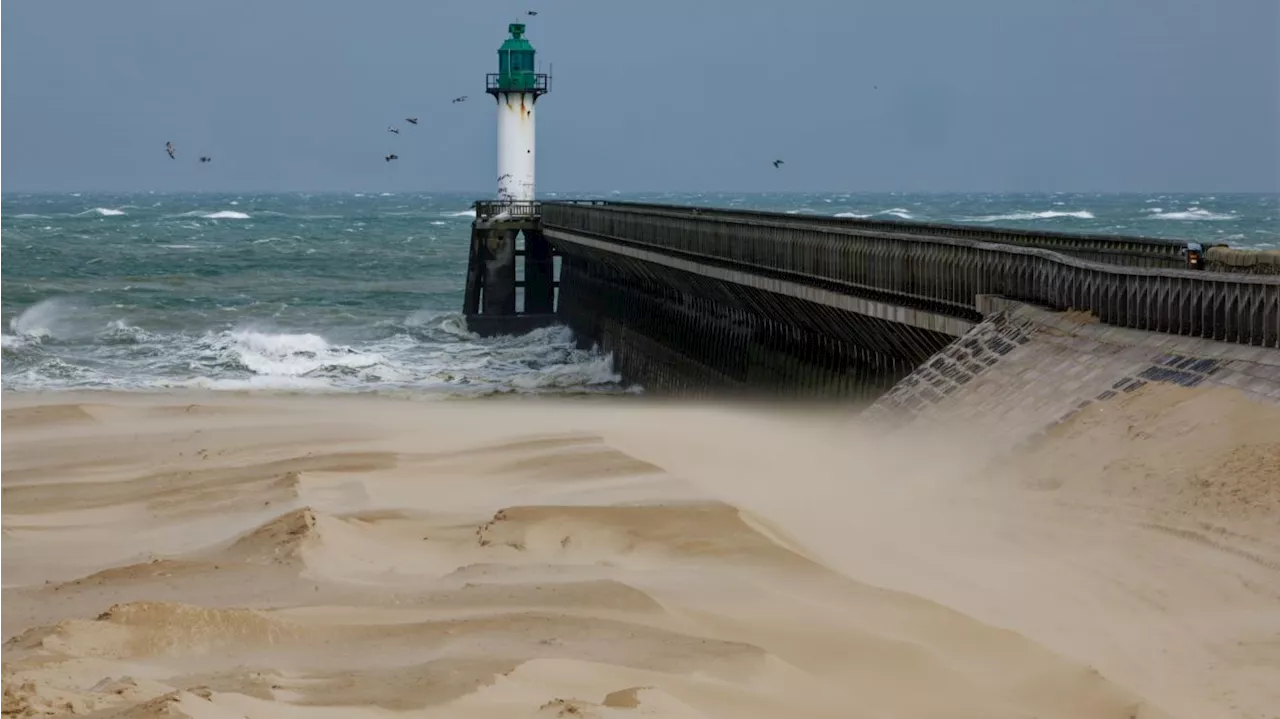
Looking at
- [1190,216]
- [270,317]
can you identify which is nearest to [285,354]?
[270,317]

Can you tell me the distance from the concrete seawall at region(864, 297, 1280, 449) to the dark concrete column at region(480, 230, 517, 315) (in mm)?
27914

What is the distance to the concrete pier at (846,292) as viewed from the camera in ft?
56.8

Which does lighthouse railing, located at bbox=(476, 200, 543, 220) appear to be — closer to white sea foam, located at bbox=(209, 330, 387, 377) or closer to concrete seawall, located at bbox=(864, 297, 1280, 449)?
white sea foam, located at bbox=(209, 330, 387, 377)

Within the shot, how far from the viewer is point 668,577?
481 inches

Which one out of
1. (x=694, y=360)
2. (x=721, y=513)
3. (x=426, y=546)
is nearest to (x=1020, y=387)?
(x=721, y=513)

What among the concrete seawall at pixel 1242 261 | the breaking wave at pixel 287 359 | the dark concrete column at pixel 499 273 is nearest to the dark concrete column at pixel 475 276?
the dark concrete column at pixel 499 273

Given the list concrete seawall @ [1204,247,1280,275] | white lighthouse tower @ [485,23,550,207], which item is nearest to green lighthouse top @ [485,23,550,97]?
white lighthouse tower @ [485,23,550,207]

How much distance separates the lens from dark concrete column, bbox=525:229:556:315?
48594mm

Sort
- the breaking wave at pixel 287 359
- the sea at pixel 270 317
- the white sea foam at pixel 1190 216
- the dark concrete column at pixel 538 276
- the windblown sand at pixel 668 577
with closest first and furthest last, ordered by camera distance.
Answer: the windblown sand at pixel 668 577, the breaking wave at pixel 287 359, the sea at pixel 270 317, the dark concrete column at pixel 538 276, the white sea foam at pixel 1190 216

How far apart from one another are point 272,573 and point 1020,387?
26.5ft

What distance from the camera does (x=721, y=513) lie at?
45.0 feet

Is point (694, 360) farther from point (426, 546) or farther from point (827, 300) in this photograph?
point (426, 546)

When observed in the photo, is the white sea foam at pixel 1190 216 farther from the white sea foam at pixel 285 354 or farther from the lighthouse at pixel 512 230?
the white sea foam at pixel 285 354

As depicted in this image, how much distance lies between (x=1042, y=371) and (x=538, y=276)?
32375 millimetres
